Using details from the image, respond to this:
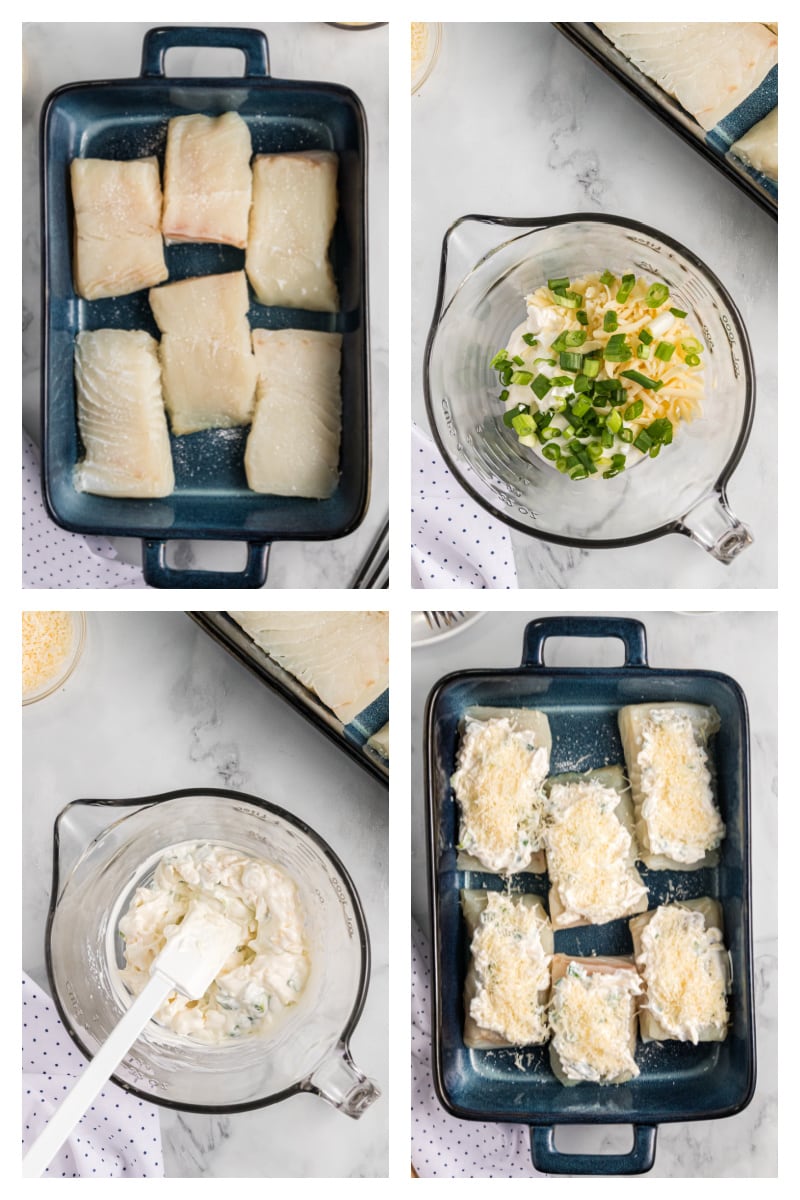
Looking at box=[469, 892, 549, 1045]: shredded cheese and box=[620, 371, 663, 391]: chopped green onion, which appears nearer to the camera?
box=[620, 371, 663, 391]: chopped green onion

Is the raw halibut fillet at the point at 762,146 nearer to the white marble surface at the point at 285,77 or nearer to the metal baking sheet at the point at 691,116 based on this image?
the metal baking sheet at the point at 691,116

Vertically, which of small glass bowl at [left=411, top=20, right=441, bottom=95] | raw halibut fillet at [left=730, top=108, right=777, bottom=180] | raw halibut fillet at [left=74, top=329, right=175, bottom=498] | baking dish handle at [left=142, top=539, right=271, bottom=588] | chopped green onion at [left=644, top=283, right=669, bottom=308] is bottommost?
baking dish handle at [left=142, top=539, right=271, bottom=588]

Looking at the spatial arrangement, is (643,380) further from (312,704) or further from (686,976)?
(686,976)

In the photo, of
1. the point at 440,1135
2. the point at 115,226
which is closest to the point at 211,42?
the point at 115,226

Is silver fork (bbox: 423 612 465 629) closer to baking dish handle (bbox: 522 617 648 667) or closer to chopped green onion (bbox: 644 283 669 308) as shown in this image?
baking dish handle (bbox: 522 617 648 667)

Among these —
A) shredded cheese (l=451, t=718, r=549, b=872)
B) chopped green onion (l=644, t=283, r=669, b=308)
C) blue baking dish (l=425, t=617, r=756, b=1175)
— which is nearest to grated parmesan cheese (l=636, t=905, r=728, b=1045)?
blue baking dish (l=425, t=617, r=756, b=1175)
